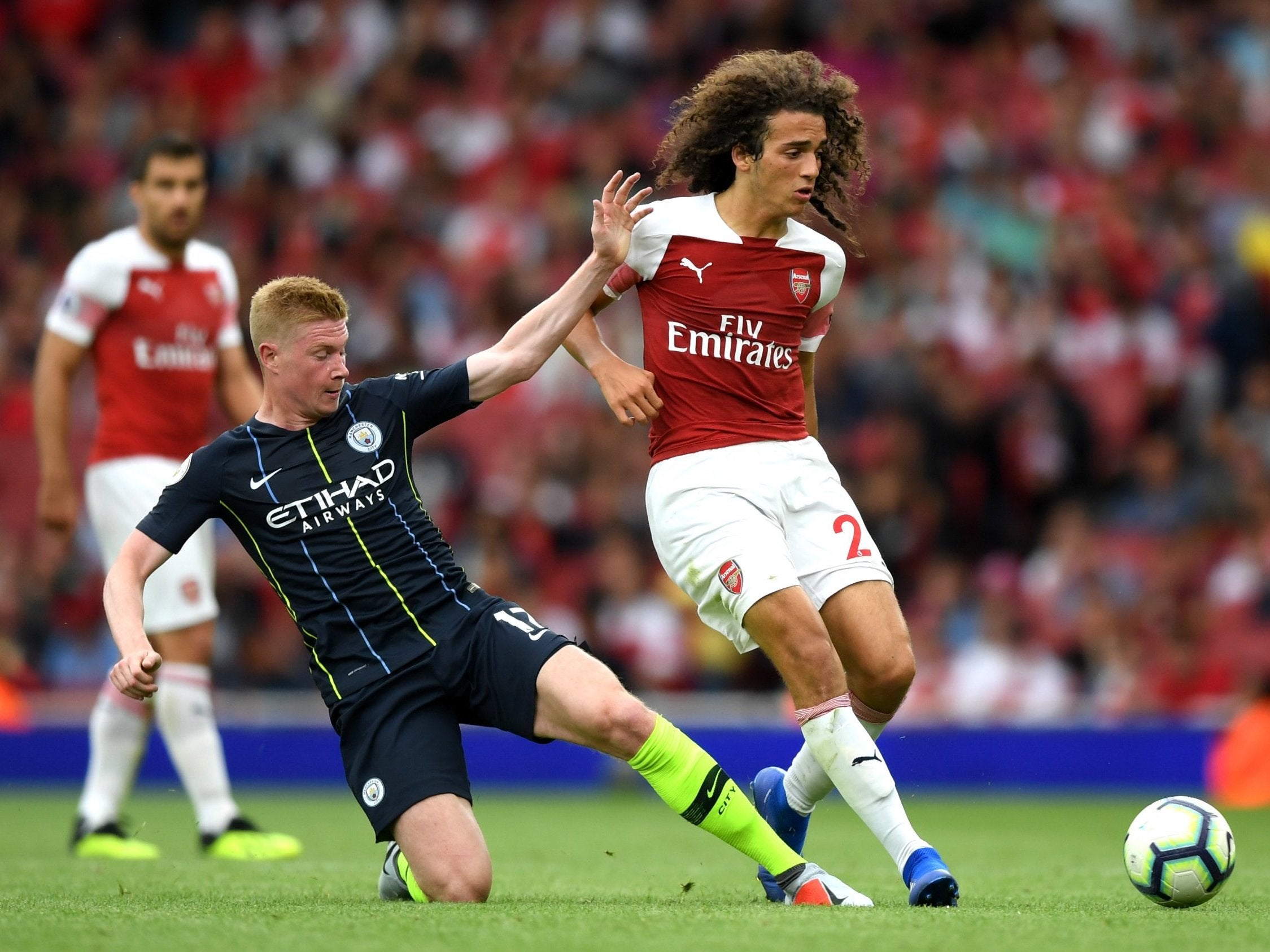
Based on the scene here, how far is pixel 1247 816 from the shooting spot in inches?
392

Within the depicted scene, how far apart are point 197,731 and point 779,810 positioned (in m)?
2.87

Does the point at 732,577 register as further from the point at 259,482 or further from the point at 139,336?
the point at 139,336

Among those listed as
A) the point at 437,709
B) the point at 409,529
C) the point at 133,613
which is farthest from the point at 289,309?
Answer: the point at 437,709

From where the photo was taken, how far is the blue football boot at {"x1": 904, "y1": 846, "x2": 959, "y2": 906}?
5.07 m

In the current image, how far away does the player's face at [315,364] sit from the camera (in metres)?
5.45

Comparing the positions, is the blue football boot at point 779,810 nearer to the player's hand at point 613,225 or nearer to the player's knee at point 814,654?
the player's knee at point 814,654

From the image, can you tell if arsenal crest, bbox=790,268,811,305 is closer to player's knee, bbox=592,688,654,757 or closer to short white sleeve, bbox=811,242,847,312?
short white sleeve, bbox=811,242,847,312

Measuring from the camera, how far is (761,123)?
5.79m

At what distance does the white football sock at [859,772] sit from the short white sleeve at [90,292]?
3979 millimetres

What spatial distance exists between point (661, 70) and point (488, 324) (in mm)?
3621

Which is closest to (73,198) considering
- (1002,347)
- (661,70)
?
(661,70)

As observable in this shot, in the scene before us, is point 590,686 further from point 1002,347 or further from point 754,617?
point 1002,347

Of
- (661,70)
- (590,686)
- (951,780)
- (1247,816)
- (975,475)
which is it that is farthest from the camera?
(661,70)

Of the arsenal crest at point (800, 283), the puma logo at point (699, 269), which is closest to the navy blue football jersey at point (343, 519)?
the puma logo at point (699, 269)
